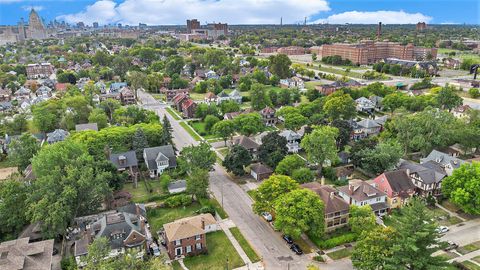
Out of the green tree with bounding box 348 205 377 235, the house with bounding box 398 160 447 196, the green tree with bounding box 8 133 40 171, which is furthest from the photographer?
the green tree with bounding box 8 133 40 171

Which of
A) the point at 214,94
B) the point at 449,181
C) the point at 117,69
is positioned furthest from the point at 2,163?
the point at 117,69

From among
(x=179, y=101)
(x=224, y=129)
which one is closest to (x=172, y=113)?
(x=179, y=101)

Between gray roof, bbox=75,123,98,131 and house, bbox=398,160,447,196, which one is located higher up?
gray roof, bbox=75,123,98,131

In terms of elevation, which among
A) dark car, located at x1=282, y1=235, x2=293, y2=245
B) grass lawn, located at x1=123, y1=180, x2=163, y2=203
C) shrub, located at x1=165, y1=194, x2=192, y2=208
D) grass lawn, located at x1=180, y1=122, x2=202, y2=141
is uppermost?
grass lawn, located at x1=180, y1=122, x2=202, y2=141

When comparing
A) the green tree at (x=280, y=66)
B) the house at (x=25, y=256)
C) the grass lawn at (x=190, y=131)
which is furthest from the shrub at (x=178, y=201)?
the green tree at (x=280, y=66)

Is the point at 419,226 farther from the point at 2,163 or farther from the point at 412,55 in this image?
the point at 412,55

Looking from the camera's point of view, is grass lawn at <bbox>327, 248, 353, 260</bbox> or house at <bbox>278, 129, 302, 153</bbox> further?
house at <bbox>278, 129, 302, 153</bbox>

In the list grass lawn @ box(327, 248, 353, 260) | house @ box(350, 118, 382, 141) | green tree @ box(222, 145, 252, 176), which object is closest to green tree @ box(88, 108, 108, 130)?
green tree @ box(222, 145, 252, 176)

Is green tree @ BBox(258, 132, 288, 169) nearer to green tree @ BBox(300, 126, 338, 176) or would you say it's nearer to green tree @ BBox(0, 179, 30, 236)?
green tree @ BBox(300, 126, 338, 176)
